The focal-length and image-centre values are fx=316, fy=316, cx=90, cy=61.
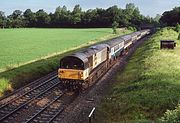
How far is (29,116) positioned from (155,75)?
10971 mm

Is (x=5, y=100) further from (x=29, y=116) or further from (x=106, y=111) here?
(x=106, y=111)

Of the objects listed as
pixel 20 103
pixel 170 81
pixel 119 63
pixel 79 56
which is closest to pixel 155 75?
pixel 170 81

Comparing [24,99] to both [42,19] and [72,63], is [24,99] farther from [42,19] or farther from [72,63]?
[42,19]

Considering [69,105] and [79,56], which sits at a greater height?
[79,56]

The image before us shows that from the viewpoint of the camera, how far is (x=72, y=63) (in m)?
25.5

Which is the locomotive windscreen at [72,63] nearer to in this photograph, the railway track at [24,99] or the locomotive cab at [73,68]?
the locomotive cab at [73,68]

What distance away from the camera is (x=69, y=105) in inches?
896

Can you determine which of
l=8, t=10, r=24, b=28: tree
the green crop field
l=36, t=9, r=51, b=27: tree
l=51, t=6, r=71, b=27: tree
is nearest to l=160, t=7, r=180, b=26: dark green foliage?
l=51, t=6, r=71, b=27: tree

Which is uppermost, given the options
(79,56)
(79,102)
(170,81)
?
(79,56)

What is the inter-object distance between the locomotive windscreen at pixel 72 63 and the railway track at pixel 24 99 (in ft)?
9.49

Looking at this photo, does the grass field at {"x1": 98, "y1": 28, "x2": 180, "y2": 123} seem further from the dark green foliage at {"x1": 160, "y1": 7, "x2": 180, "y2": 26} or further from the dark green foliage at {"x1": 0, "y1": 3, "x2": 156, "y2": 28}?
the dark green foliage at {"x1": 0, "y1": 3, "x2": 156, "y2": 28}

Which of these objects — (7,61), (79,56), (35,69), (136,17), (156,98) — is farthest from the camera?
(136,17)

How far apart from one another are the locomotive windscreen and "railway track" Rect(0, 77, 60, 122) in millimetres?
2892

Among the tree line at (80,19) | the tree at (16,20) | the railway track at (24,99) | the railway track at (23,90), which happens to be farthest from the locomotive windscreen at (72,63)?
the tree at (16,20)
